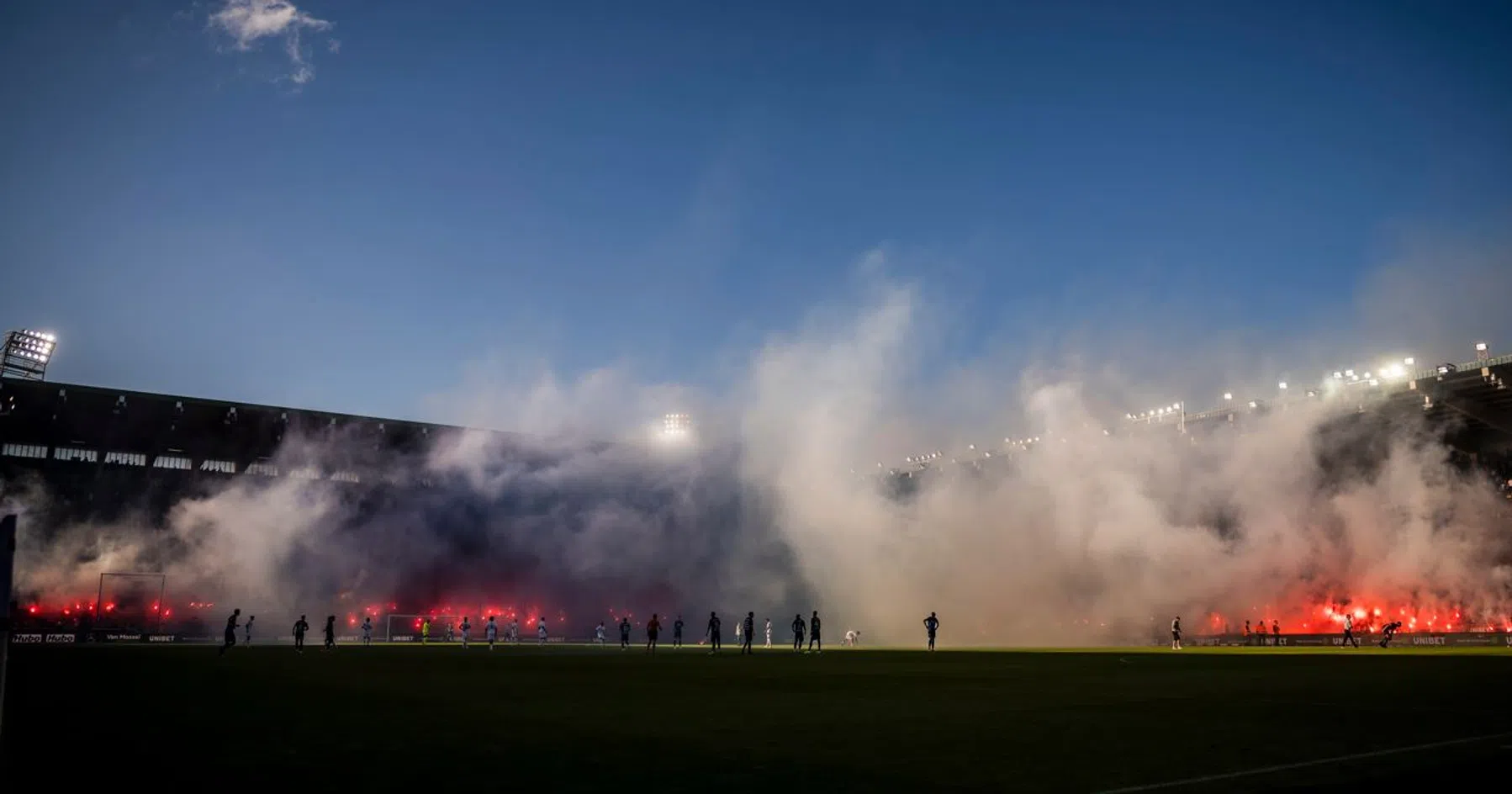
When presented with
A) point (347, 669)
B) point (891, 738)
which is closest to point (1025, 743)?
point (891, 738)

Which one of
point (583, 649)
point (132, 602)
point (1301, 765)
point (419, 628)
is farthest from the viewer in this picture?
point (419, 628)

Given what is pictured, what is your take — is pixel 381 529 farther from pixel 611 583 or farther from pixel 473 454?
pixel 611 583

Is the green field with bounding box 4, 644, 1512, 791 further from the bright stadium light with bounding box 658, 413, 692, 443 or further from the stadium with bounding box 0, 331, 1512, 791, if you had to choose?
the bright stadium light with bounding box 658, 413, 692, 443

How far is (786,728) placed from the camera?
436 inches

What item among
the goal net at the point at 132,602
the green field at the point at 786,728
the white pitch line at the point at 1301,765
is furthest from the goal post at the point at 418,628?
the white pitch line at the point at 1301,765

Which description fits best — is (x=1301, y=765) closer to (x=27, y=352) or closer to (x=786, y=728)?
(x=786, y=728)

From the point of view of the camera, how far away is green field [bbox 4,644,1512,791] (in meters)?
7.84

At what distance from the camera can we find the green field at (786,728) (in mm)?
7840

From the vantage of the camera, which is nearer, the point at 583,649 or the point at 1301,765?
the point at 1301,765

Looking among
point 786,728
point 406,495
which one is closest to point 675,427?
point 406,495

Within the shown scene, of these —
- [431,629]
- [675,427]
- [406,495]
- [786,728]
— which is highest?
[675,427]

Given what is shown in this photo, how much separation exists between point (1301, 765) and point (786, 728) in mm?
5221

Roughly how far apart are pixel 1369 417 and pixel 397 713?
2597 inches

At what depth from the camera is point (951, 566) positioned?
6812cm
